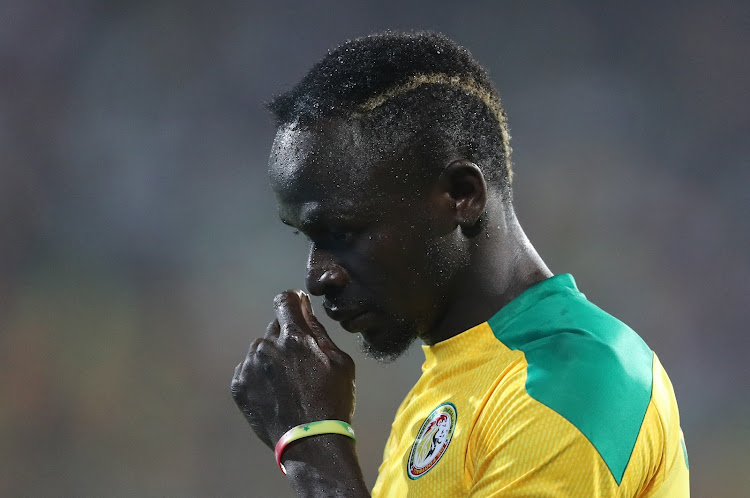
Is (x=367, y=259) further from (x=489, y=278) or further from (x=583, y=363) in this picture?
(x=583, y=363)

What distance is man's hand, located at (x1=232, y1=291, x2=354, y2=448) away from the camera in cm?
100

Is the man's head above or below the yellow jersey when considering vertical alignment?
above

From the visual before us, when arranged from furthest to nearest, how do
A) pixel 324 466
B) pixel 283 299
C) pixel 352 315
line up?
1. pixel 283 299
2. pixel 352 315
3. pixel 324 466

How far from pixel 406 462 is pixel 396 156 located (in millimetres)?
367

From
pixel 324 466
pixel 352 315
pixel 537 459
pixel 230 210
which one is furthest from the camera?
pixel 230 210

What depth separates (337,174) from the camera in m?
1.01

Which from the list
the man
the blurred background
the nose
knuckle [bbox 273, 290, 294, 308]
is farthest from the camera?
the blurred background

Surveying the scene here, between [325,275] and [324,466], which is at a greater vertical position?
[325,275]

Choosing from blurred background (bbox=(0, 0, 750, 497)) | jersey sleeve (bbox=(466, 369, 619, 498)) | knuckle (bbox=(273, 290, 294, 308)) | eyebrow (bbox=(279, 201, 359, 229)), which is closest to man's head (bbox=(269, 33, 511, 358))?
eyebrow (bbox=(279, 201, 359, 229))

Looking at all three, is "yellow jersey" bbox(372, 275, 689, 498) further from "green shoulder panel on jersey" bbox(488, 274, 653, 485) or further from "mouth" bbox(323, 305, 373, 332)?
"mouth" bbox(323, 305, 373, 332)

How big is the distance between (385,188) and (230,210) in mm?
2282

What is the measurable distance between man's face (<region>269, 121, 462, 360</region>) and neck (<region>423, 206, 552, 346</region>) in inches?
0.9

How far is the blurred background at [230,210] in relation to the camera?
2994mm

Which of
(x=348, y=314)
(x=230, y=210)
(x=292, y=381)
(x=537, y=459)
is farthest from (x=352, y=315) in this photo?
(x=230, y=210)
